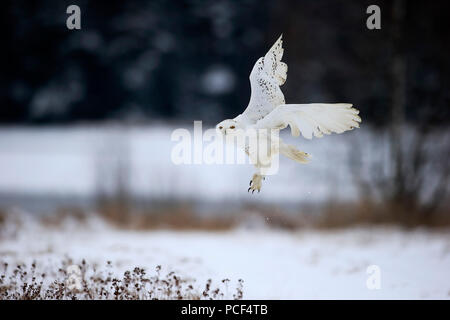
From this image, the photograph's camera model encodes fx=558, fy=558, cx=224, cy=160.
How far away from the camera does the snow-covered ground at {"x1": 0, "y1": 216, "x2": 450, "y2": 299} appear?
5.88m

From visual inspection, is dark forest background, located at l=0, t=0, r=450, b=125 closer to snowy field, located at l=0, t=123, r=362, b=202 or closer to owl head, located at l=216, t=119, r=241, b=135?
snowy field, located at l=0, t=123, r=362, b=202

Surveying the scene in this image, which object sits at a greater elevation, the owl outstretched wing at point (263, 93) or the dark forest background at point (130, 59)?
the dark forest background at point (130, 59)

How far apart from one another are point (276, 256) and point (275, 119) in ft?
11.7

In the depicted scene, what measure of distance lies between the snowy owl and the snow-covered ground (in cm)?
144

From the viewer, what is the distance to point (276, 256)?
789cm

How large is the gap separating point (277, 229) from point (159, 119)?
1222cm

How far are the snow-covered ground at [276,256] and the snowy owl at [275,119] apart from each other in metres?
1.44

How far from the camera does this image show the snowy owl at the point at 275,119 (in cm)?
452

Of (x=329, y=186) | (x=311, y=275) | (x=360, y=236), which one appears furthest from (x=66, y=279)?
(x=329, y=186)

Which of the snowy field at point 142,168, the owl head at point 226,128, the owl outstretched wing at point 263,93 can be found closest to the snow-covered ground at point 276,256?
the snowy field at point 142,168

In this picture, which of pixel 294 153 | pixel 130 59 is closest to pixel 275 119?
pixel 294 153

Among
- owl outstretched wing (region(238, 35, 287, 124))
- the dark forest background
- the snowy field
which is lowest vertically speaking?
the snowy field

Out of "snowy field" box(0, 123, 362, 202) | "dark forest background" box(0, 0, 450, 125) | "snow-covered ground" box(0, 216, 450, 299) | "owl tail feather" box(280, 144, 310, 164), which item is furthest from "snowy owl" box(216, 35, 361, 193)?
"dark forest background" box(0, 0, 450, 125)

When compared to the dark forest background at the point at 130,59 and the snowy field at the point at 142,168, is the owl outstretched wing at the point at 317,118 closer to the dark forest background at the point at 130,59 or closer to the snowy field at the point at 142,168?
the snowy field at the point at 142,168
